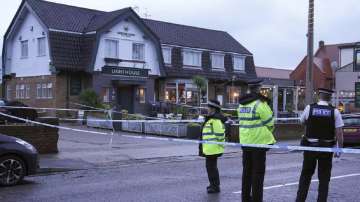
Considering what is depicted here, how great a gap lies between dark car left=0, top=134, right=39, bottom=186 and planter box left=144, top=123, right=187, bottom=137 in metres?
12.8

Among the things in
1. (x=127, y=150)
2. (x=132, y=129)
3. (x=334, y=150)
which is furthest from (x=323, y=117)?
(x=132, y=129)

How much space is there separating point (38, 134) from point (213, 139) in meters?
7.97

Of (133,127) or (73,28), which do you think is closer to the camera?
(133,127)

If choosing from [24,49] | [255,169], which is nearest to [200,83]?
[24,49]

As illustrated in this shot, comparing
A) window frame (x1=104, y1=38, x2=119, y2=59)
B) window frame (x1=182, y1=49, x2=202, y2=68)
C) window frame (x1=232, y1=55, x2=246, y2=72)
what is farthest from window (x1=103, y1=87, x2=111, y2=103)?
window frame (x1=232, y1=55, x2=246, y2=72)

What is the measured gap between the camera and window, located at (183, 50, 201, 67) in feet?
134

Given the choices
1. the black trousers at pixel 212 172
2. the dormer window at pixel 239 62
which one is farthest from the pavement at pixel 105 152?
the dormer window at pixel 239 62

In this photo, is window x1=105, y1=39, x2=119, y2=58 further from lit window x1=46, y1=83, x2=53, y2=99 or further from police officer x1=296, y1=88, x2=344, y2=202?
police officer x1=296, y1=88, x2=344, y2=202

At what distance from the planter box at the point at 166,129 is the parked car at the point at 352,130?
6732 millimetres

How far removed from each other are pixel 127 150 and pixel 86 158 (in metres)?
2.61

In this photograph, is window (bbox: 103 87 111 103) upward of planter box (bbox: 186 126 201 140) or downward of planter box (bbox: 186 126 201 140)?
upward

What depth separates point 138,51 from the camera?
3741 centimetres

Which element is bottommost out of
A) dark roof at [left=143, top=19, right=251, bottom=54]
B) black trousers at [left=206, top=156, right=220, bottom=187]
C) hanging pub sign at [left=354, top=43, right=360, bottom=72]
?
black trousers at [left=206, top=156, right=220, bottom=187]

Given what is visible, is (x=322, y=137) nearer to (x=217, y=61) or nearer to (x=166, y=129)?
(x=166, y=129)
